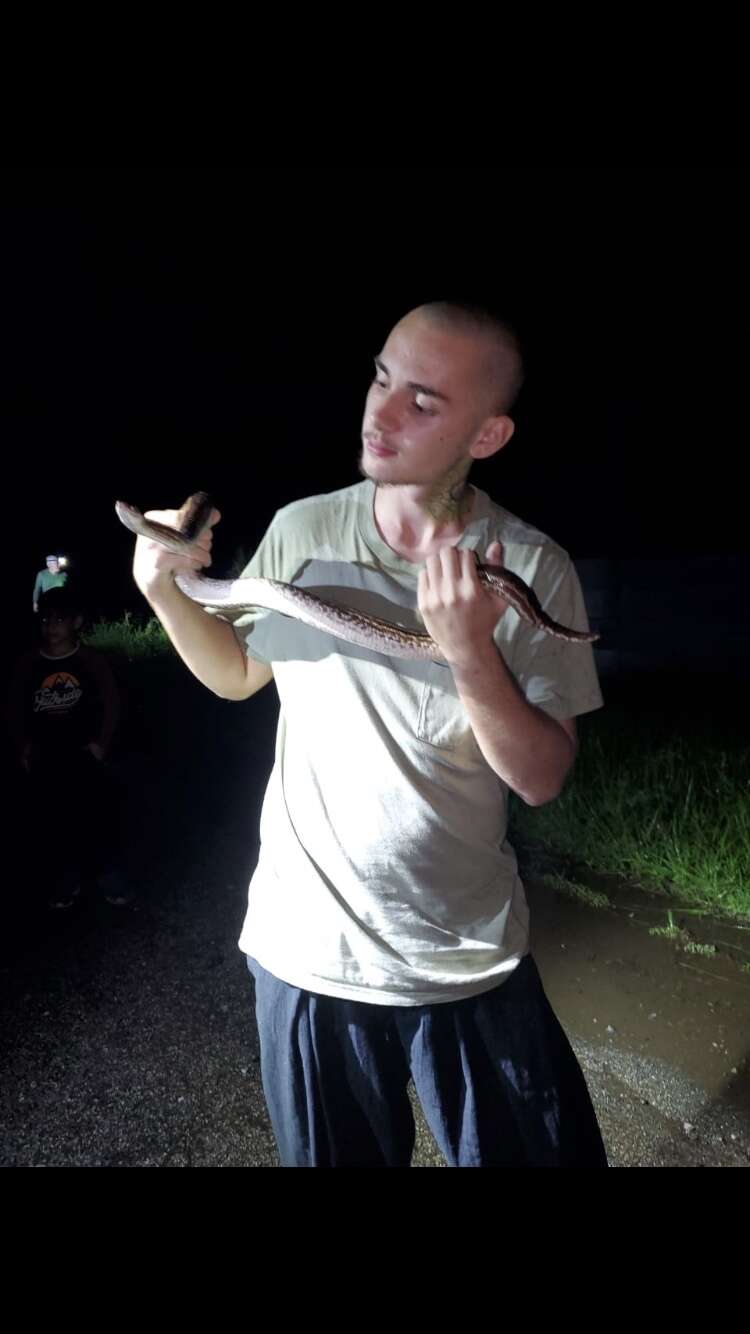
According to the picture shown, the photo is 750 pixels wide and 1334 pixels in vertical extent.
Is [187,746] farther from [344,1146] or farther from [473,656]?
[473,656]

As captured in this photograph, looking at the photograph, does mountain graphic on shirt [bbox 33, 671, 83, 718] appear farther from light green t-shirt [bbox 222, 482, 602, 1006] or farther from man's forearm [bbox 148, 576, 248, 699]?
light green t-shirt [bbox 222, 482, 602, 1006]

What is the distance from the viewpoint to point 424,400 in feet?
3.80

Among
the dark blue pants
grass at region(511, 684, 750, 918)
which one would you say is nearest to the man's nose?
the dark blue pants

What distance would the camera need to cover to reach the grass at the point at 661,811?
139 inches

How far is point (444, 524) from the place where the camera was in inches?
49.8

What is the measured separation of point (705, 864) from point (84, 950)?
2.74 meters

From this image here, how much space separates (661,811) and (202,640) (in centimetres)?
303

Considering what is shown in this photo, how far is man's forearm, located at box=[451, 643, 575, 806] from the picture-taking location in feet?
3.70

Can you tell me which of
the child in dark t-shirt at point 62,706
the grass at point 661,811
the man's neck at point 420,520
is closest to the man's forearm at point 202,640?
the man's neck at point 420,520

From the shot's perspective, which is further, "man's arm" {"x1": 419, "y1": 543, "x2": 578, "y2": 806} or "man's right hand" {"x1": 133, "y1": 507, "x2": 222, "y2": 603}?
"man's right hand" {"x1": 133, "y1": 507, "x2": 222, "y2": 603}

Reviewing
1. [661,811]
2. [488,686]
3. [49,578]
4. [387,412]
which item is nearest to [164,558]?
[387,412]

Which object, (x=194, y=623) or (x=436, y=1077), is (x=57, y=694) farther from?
(x=436, y=1077)

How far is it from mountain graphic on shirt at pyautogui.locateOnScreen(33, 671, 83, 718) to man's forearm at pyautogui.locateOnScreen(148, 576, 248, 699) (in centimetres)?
155

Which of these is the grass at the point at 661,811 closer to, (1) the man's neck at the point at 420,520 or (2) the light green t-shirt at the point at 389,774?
(2) the light green t-shirt at the point at 389,774
